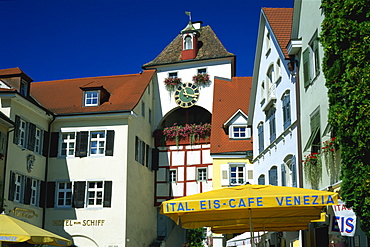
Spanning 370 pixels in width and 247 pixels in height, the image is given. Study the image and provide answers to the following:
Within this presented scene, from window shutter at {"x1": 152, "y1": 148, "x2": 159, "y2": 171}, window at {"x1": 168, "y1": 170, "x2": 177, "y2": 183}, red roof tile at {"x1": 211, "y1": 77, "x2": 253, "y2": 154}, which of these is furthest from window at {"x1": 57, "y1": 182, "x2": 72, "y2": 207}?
red roof tile at {"x1": 211, "y1": 77, "x2": 253, "y2": 154}

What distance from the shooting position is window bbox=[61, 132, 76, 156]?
28875 mm

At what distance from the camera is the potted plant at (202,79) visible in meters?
35.0

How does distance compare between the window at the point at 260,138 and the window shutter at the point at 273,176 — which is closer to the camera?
the window shutter at the point at 273,176

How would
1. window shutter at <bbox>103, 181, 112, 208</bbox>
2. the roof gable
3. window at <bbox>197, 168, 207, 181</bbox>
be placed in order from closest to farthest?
1. window shutter at <bbox>103, 181, 112, 208</bbox>
2. window at <bbox>197, 168, 207, 181</bbox>
3. the roof gable

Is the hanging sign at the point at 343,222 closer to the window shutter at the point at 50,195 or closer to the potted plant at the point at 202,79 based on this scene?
the window shutter at the point at 50,195

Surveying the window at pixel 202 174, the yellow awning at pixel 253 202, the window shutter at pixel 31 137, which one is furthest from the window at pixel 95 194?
the yellow awning at pixel 253 202

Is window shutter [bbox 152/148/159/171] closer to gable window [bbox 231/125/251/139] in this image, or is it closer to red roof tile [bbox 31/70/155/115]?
red roof tile [bbox 31/70/155/115]

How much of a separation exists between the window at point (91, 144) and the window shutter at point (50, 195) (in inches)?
71.9

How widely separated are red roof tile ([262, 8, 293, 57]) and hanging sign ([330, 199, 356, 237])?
9.62 m

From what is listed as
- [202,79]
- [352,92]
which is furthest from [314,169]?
[202,79]

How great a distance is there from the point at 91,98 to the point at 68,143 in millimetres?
2927

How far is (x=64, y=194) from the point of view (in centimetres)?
2838

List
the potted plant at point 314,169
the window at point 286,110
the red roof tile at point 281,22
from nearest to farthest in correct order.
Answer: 1. the potted plant at point 314,169
2. the window at point 286,110
3. the red roof tile at point 281,22

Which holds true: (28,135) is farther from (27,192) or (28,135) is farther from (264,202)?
(264,202)
